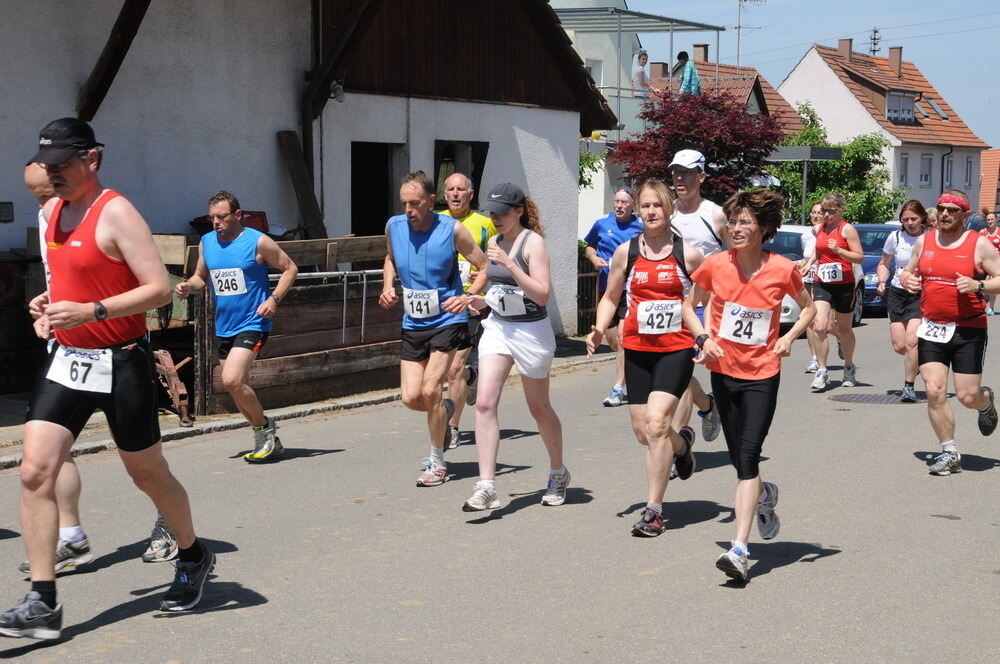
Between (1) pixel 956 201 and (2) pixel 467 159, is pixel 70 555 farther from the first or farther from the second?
(2) pixel 467 159

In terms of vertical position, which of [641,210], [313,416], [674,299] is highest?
[641,210]

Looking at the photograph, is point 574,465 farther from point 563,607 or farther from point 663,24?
point 663,24

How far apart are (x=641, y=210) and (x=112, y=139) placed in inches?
277

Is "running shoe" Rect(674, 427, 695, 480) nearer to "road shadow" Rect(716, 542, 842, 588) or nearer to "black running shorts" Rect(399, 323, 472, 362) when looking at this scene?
"road shadow" Rect(716, 542, 842, 588)

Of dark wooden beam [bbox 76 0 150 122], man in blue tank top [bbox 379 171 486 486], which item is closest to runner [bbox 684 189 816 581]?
man in blue tank top [bbox 379 171 486 486]

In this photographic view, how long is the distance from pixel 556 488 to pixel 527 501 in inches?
9.8

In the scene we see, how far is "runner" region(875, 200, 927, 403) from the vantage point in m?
12.1

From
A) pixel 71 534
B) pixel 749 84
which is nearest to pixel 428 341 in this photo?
pixel 71 534

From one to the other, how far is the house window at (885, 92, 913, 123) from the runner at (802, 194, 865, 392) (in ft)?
167

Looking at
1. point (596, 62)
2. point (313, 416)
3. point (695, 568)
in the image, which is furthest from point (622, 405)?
point (596, 62)

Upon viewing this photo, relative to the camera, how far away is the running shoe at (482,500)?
7.37m

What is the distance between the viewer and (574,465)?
912cm

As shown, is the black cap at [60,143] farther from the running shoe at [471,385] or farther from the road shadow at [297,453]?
the running shoe at [471,385]

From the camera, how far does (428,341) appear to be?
27.4 feet
